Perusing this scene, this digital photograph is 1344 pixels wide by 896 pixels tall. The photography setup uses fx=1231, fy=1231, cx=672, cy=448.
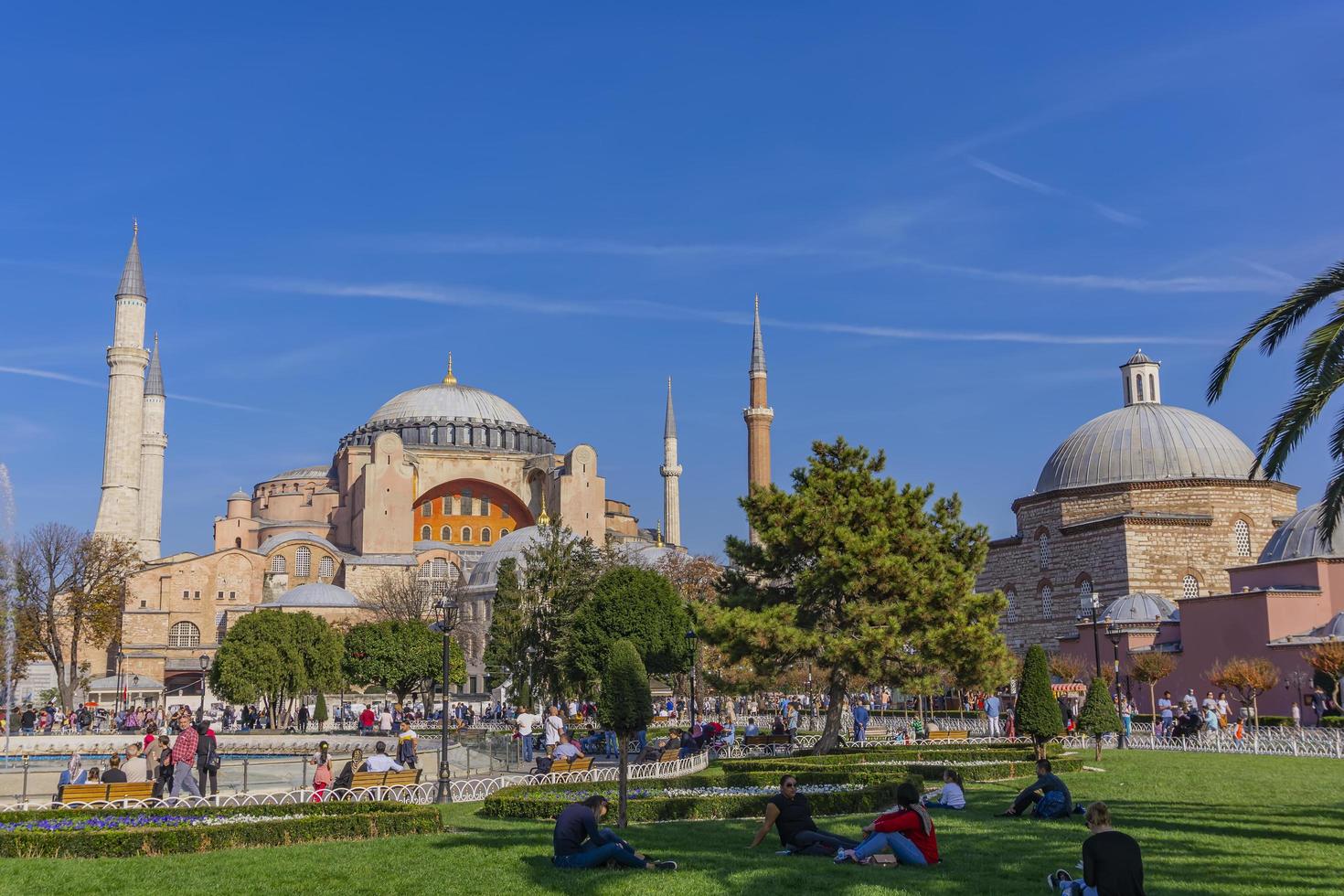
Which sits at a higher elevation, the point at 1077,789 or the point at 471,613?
the point at 471,613

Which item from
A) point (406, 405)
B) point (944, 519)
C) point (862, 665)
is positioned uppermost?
point (406, 405)

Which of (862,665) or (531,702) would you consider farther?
(531,702)

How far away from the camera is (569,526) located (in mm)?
50469

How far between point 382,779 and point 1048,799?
23.2ft

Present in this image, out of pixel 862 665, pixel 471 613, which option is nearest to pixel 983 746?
pixel 862 665

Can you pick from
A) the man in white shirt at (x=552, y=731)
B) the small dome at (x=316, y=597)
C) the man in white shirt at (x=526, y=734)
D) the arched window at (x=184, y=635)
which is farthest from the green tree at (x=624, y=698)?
the arched window at (x=184, y=635)

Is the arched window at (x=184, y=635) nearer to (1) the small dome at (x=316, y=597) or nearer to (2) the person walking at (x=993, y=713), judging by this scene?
(1) the small dome at (x=316, y=597)

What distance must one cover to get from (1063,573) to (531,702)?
17.7m

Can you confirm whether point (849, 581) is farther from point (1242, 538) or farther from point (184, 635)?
point (184, 635)

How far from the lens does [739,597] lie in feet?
67.3

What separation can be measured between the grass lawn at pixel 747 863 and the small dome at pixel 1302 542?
22.0 metres

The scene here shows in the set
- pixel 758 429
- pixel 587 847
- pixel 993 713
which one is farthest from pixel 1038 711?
pixel 758 429

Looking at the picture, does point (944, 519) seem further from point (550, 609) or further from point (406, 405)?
point (406, 405)

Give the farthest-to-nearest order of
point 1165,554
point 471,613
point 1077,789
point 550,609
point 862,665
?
1. point 471,613
2. point 1165,554
3. point 550,609
4. point 862,665
5. point 1077,789
